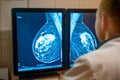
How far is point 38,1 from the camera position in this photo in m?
2.00

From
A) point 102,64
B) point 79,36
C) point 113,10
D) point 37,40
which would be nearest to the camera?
point 102,64

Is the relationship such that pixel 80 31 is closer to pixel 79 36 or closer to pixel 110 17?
pixel 79 36

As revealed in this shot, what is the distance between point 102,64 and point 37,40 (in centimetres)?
97

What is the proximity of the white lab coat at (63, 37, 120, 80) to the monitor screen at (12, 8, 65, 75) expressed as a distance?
888 millimetres

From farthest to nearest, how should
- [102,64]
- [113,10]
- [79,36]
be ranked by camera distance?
[79,36] → [113,10] → [102,64]

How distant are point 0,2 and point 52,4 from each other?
1.32ft

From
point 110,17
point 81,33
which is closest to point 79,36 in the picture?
point 81,33

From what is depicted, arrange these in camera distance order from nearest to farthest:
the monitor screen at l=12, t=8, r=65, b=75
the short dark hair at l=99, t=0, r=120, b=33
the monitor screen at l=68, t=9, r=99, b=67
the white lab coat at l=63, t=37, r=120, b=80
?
the white lab coat at l=63, t=37, r=120, b=80, the short dark hair at l=99, t=0, r=120, b=33, the monitor screen at l=12, t=8, r=65, b=75, the monitor screen at l=68, t=9, r=99, b=67

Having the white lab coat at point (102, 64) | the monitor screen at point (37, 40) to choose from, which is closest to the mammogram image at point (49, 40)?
the monitor screen at point (37, 40)

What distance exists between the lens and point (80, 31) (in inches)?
74.1

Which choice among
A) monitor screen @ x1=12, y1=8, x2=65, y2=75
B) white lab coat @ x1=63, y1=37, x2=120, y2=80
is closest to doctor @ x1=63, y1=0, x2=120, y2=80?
white lab coat @ x1=63, y1=37, x2=120, y2=80

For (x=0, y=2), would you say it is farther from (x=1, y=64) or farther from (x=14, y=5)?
(x=1, y=64)

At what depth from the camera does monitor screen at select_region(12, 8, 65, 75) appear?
1710 millimetres

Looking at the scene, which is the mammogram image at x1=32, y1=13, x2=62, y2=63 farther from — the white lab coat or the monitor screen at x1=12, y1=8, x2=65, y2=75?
the white lab coat
